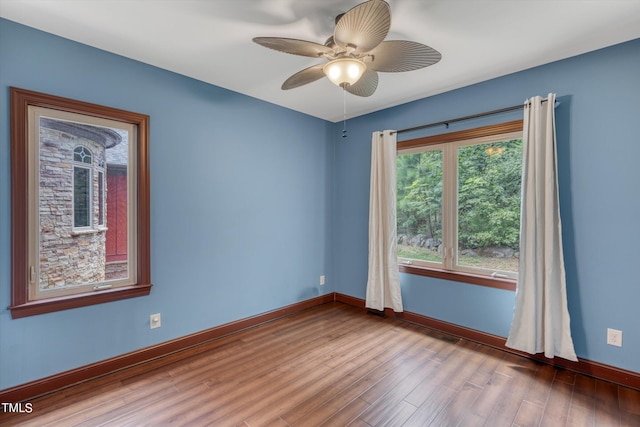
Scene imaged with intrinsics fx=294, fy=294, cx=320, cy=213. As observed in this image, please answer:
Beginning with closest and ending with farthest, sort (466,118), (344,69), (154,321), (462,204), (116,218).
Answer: (344,69) < (116,218) < (154,321) < (466,118) < (462,204)

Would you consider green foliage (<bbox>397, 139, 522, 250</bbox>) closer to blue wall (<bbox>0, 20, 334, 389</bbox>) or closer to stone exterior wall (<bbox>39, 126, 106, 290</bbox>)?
blue wall (<bbox>0, 20, 334, 389</bbox>)

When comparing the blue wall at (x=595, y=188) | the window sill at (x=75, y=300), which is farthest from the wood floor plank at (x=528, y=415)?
the window sill at (x=75, y=300)

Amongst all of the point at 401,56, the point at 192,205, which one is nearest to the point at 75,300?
the point at 192,205

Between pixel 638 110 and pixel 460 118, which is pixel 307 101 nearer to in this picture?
pixel 460 118

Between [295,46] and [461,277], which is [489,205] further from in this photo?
[295,46]

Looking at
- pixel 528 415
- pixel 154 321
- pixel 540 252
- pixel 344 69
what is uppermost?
pixel 344 69

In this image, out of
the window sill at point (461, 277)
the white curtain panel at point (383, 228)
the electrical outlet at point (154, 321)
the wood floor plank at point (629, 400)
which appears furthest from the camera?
the white curtain panel at point (383, 228)

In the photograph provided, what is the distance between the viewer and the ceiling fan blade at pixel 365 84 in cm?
212

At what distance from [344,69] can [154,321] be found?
99.2 inches

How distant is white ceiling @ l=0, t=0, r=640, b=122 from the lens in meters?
1.78

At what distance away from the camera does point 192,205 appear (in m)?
2.79

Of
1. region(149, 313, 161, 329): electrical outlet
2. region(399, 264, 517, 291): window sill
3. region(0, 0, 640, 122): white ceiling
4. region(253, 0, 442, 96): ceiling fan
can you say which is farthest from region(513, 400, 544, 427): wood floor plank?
region(149, 313, 161, 329): electrical outlet

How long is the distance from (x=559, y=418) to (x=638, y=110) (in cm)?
219

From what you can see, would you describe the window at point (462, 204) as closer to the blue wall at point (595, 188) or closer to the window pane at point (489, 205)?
the window pane at point (489, 205)
